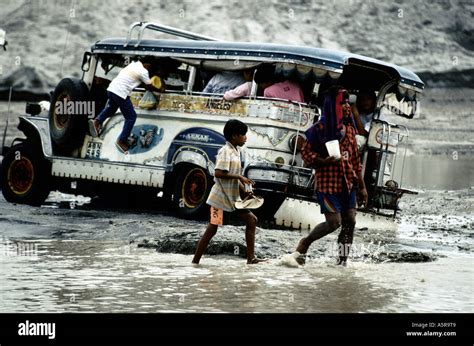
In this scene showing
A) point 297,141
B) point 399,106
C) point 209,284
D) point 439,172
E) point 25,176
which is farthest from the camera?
point 439,172

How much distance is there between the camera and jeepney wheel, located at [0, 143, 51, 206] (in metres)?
15.4

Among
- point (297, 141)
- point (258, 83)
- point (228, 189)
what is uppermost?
point (258, 83)

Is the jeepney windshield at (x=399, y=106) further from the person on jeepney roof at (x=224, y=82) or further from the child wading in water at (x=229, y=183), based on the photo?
the child wading in water at (x=229, y=183)

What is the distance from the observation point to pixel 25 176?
15539 millimetres

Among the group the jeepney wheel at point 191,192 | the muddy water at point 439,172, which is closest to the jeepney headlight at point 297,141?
the jeepney wheel at point 191,192

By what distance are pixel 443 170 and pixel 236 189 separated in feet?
74.1

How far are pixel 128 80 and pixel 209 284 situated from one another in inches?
228

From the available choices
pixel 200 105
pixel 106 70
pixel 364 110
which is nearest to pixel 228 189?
pixel 364 110

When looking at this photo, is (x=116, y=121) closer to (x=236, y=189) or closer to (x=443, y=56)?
(x=236, y=189)

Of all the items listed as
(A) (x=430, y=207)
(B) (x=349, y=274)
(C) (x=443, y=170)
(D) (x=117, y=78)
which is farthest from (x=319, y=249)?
(C) (x=443, y=170)

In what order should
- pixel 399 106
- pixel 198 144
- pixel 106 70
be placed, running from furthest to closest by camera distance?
pixel 106 70
pixel 399 106
pixel 198 144

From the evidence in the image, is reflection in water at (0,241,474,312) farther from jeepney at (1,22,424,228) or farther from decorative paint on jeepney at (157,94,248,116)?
decorative paint on jeepney at (157,94,248,116)

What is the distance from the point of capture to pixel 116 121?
47.4 feet

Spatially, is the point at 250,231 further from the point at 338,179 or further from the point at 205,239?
the point at 338,179
